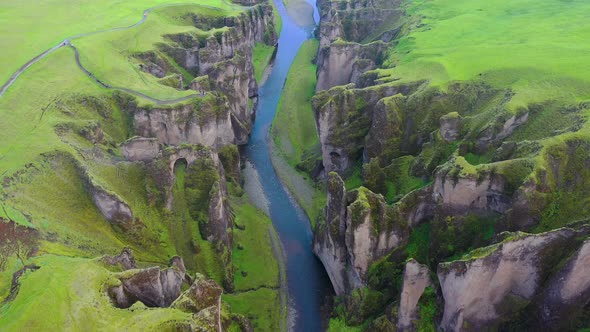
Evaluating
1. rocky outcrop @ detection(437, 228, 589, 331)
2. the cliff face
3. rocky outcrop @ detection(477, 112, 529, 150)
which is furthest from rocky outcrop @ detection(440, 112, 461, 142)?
the cliff face

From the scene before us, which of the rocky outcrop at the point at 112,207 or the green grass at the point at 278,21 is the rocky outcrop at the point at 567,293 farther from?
the green grass at the point at 278,21

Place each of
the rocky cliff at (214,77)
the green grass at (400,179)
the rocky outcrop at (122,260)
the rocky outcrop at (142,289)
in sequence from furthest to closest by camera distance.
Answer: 1. the rocky cliff at (214,77)
2. the green grass at (400,179)
3. the rocky outcrop at (122,260)
4. the rocky outcrop at (142,289)

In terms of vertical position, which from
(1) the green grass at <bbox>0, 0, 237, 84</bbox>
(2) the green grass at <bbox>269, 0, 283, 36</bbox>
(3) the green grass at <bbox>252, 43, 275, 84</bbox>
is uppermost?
(1) the green grass at <bbox>0, 0, 237, 84</bbox>

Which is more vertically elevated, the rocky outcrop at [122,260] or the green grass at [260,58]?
the rocky outcrop at [122,260]

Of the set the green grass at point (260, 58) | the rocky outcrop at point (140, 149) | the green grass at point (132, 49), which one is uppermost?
the green grass at point (132, 49)

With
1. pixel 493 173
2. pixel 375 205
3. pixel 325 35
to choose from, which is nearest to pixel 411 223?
pixel 375 205

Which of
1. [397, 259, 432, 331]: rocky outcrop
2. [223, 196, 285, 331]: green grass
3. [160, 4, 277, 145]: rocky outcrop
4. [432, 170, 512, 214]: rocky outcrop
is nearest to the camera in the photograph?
[397, 259, 432, 331]: rocky outcrop

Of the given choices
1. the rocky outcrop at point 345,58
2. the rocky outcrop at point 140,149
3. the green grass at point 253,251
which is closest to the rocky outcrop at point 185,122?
the rocky outcrop at point 140,149

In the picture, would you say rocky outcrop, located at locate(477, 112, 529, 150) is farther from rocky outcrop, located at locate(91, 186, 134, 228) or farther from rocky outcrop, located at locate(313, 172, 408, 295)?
rocky outcrop, located at locate(91, 186, 134, 228)
